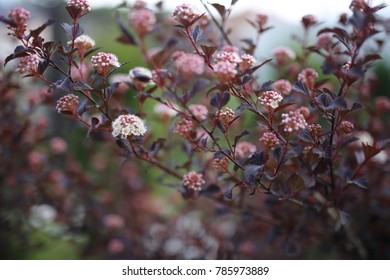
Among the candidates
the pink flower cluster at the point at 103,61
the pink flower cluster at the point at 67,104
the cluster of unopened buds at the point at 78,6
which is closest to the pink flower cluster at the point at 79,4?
the cluster of unopened buds at the point at 78,6

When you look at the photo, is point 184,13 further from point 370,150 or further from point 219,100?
point 370,150

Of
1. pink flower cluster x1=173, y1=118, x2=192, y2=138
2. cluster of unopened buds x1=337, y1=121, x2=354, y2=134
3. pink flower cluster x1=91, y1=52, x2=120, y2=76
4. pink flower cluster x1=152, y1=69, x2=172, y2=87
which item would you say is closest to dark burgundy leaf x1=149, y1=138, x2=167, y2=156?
pink flower cluster x1=173, y1=118, x2=192, y2=138

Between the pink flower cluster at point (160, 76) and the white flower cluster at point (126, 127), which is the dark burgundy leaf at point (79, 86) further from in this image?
the pink flower cluster at point (160, 76)

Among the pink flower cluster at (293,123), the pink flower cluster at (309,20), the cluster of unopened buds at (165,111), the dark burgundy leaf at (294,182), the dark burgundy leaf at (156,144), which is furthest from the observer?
the cluster of unopened buds at (165,111)

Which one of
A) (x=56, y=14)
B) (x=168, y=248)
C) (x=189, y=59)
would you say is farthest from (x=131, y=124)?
(x=56, y=14)

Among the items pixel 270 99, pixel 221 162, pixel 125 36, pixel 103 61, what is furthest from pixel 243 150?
pixel 125 36

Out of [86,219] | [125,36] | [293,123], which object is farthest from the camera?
[86,219]
